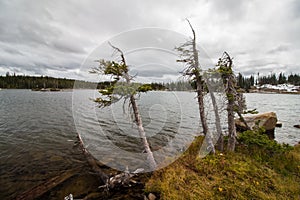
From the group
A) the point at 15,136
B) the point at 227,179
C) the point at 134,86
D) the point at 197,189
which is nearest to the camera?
the point at 197,189

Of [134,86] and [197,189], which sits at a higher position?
[134,86]

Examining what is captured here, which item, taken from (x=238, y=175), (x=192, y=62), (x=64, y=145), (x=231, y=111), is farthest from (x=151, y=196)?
(x=64, y=145)

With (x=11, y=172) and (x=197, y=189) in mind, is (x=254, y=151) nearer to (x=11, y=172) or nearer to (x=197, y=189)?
(x=197, y=189)

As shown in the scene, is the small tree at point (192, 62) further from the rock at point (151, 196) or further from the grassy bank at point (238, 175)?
the rock at point (151, 196)

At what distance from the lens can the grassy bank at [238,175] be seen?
5.99 m

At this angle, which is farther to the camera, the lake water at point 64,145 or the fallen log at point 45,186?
the lake water at point 64,145

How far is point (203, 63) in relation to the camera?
8.70 meters

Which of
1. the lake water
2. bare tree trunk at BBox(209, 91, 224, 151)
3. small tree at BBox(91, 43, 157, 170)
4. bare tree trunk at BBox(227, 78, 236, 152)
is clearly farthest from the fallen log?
bare tree trunk at BBox(227, 78, 236, 152)

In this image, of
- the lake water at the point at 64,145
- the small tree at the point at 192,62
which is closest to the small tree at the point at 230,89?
the small tree at the point at 192,62

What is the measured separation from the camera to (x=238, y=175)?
279 inches

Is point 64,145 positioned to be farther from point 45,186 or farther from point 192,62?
point 192,62

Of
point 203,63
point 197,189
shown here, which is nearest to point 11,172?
point 197,189

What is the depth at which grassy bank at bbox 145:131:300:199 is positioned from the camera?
19.6 feet

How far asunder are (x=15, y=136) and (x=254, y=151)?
69.3 ft
